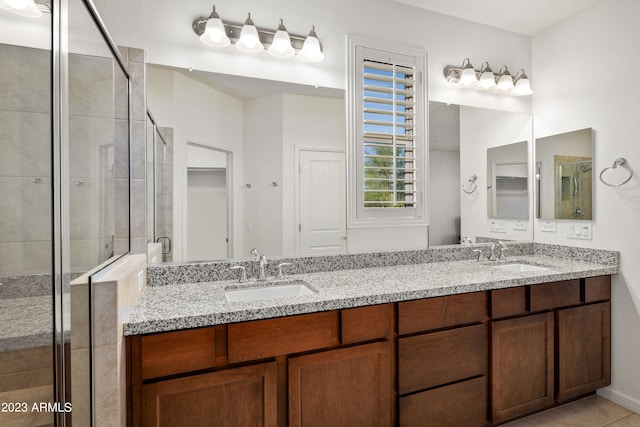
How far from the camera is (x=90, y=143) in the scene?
120 cm

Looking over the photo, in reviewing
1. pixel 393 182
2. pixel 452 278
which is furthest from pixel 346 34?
A: pixel 452 278

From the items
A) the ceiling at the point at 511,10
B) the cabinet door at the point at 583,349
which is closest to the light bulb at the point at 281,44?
the ceiling at the point at 511,10

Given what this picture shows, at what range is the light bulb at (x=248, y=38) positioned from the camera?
72.7 inches

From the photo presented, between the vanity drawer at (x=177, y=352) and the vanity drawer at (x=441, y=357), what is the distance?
2.92ft

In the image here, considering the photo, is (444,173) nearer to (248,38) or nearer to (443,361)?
(443,361)

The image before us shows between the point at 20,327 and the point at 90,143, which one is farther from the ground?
the point at 90,143

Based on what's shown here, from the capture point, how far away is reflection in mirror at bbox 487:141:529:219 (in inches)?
106

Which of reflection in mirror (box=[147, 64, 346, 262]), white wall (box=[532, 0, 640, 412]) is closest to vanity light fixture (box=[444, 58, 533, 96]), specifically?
white wall (box=[532, 0, 640, 412])

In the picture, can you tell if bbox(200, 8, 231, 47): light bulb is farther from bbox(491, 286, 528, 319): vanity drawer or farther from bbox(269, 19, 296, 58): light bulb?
bbox(491, 286, 528, 319): vanity drawer

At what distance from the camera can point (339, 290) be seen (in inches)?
64.1

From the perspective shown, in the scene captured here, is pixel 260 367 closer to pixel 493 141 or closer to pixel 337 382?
pixel 337 382

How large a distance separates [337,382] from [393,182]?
1332mm

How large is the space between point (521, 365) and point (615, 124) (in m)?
1.73

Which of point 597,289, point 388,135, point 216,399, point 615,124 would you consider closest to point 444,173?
point 388,135
